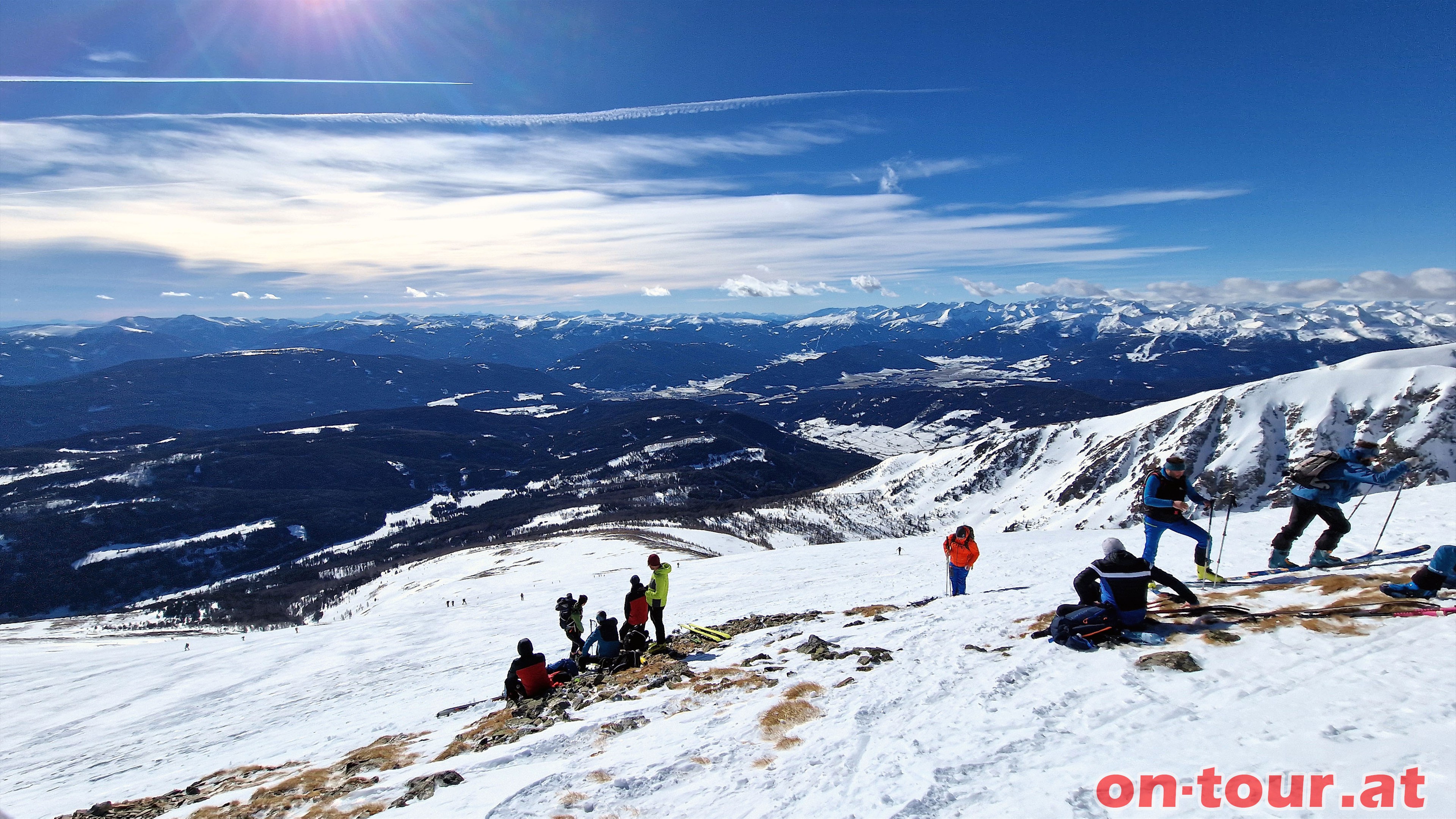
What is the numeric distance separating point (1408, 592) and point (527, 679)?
1944 centimetres

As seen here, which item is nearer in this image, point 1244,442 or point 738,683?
point 738,683

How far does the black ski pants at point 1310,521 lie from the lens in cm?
1509

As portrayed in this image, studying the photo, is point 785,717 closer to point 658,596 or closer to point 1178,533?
point 658,596

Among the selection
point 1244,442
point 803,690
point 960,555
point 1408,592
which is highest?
point 1408,592

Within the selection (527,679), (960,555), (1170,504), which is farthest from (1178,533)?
(527,679)

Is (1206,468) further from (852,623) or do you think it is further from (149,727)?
(149,727)

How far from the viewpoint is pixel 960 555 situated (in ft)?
65.7

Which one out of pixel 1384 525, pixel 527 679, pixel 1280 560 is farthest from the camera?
pixel 1384 525

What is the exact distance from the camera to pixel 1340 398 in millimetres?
159125

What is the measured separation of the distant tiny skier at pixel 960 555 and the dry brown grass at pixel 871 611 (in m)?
2.18

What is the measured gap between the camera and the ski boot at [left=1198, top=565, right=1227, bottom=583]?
1534cm

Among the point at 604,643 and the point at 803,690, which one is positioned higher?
the point at 803,690

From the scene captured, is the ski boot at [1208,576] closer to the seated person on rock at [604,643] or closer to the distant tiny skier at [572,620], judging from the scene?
the seated person on rock at [604,643]

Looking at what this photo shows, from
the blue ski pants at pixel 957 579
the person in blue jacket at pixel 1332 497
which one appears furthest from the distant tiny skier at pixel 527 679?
the person in blue jacket at pixel 1332 497
